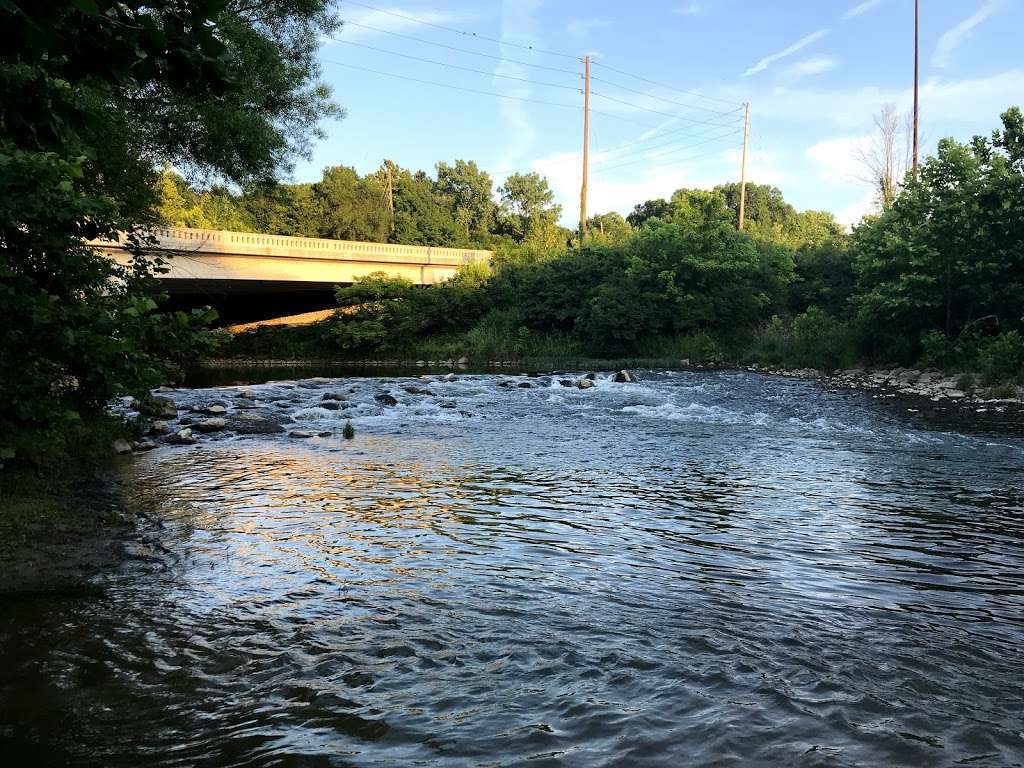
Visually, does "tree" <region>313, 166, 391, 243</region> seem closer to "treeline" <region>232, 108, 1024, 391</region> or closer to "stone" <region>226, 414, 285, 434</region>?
"treeline" <region>232, 108, 1024, 391</region>

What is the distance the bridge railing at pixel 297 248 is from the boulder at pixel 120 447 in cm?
2159

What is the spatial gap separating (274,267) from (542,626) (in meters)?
41.3

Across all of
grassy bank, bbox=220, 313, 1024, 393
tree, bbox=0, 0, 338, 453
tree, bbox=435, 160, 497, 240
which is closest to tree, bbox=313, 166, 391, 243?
tree, bbox=435, 160, 497, 240

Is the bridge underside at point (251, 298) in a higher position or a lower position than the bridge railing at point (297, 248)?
lower

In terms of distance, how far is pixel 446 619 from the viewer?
5059 mm

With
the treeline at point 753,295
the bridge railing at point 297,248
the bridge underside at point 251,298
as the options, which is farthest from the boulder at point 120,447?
the bridge underside at point 251,298

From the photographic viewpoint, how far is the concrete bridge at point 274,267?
38.7 metres

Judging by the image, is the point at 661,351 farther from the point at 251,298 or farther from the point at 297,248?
the point at 251,298

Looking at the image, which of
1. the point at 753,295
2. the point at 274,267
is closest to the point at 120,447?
the point at 753,295

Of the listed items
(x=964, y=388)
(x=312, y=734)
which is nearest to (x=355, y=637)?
(x=312, y=734)

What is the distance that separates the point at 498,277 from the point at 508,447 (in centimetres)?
3656

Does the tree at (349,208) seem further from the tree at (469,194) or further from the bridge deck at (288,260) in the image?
the bridge deck at (288,260)

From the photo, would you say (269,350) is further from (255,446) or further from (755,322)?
(255,446)

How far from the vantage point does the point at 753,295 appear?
3781 cm
